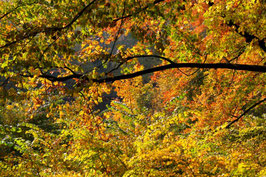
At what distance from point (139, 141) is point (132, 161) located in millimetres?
1086

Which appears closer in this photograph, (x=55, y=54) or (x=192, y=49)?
(x=55, y=54)

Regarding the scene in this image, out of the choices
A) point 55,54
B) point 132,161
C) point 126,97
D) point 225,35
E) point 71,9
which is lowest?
point 132,161

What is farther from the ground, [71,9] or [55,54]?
Result: [71,9]

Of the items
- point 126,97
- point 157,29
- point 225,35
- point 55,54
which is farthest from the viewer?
point 126,97

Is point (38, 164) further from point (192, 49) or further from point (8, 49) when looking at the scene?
point (192, 49)

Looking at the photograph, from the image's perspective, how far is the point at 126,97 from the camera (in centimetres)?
1630

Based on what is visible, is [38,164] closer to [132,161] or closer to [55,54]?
[132,161]

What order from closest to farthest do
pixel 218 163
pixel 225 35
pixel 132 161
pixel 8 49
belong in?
pixel 8 49 → pixel 132 161 → pixel 218 163 → pixel 225 35

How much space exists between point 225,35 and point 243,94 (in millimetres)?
2004

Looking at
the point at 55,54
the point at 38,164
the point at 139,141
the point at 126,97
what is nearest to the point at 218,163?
the point at 139,141

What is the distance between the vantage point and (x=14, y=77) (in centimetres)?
341

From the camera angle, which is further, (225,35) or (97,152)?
(225,35)

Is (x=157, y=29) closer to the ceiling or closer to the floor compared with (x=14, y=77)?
closer to the ceiling

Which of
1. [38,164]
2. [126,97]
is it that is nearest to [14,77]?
[38,164]
